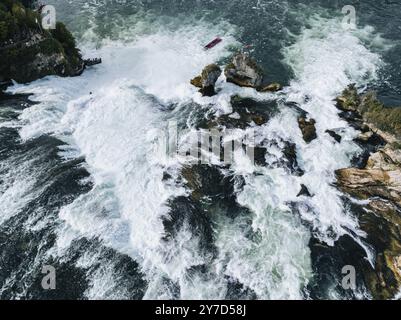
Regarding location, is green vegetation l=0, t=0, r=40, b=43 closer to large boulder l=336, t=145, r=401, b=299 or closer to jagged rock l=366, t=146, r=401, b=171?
large boulder l=336, t=145, r=401, b=299

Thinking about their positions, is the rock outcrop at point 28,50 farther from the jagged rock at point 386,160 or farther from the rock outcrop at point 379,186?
the jagged rock at point 386,160

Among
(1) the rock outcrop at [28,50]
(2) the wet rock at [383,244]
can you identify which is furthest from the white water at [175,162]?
(1) the rock outcrop at [28,50]

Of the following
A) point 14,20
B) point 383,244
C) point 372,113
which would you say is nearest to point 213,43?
point 372,113

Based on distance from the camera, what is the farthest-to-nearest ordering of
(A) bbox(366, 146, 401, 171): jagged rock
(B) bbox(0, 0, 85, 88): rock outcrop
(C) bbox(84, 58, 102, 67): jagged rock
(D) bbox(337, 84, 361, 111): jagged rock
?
(C) bbox(84, 58, 102, 67): jagged rock < (B) bbox(0, 0, 85, 88): rock outcrop < (D) bbox(337, 84, 361, 111): jagged rock < (A) bbox(366, 146, 401, 171): jagged rock

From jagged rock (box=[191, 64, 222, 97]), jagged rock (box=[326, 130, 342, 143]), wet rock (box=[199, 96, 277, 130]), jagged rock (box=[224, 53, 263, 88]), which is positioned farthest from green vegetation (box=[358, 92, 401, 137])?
jagged rock (box=[191, 64, 222, 97])

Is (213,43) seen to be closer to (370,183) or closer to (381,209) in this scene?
(370,183)
